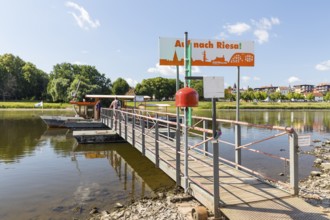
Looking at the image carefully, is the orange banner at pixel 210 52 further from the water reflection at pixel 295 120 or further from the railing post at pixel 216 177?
the water reflection at pixel 295 120

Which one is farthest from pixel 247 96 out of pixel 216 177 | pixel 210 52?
pixel 216 177

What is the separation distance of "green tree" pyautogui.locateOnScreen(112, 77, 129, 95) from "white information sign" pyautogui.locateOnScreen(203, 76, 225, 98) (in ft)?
297

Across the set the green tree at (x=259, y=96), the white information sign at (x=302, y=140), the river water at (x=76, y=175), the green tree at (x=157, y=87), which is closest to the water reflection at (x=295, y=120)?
the river water at (x=76, y=175)

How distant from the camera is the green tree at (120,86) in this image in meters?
95.2

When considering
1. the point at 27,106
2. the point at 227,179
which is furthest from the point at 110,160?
the point at 27,106

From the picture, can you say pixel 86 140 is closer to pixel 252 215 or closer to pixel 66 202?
pixel 66 202

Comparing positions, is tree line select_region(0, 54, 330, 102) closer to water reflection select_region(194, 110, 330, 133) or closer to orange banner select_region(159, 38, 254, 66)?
water reflection select_region(194, 110, 330, 133)

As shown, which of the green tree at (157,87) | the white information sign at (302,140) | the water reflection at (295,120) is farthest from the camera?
the green tree at (157,87)

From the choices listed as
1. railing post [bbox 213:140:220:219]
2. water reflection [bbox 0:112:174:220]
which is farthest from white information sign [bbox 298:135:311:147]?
water reflection [bbox 0:112:174:220]

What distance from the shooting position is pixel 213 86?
5.05 metres

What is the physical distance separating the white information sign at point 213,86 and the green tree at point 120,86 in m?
90.6

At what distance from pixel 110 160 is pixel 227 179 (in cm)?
840

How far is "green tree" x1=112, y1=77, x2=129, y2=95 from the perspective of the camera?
95188 millimetres

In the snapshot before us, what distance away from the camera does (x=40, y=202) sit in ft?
26.1
